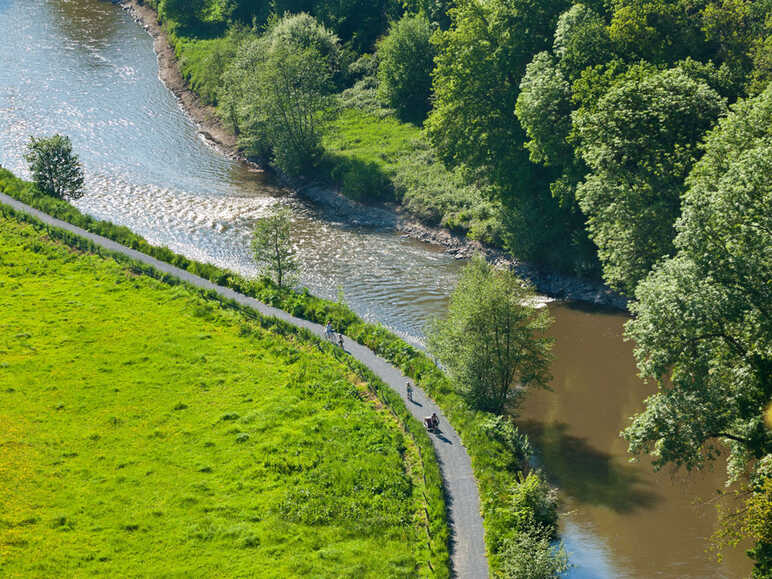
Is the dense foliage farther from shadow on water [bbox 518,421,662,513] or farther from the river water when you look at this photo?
the river water

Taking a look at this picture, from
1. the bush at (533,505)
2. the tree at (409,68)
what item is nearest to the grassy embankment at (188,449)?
the bush at (533,505)

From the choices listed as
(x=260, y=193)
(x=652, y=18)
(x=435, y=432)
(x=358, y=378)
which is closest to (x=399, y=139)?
(x=260, y=193)

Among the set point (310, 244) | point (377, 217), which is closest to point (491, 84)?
point (377, 217)

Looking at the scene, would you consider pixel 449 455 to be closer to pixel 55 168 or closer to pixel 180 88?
pixel 55 168

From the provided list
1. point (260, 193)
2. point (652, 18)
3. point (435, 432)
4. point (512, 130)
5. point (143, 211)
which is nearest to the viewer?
point (435, 432)

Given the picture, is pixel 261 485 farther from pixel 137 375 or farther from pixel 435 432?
pixel 137 375

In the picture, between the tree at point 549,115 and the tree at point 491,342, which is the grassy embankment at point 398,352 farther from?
the tree at point 549,115
